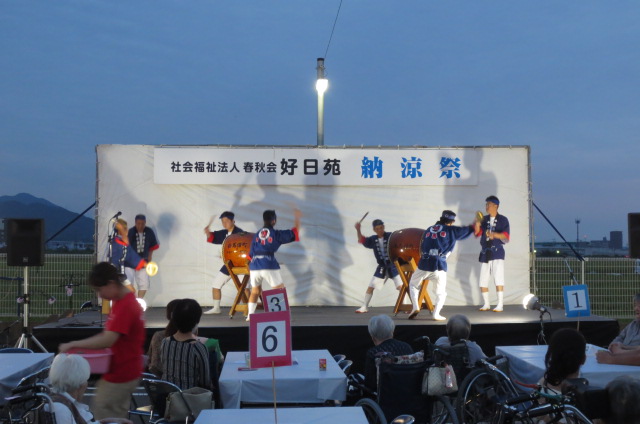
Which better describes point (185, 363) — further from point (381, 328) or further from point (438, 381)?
point (438, 381)

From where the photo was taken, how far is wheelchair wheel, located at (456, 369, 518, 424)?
4668mm

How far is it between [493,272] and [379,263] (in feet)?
5.79

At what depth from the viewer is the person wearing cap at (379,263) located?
1076 centimetres

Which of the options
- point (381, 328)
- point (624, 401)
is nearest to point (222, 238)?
point (381, 328)

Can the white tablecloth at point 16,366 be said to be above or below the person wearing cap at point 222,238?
below

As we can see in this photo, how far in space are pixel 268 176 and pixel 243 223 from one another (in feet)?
2.74

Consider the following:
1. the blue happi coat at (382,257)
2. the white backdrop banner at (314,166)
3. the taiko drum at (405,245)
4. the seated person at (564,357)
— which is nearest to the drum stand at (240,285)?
the white backdrop banner at (314,166)

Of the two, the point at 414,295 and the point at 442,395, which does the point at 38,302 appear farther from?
the point at 442,395

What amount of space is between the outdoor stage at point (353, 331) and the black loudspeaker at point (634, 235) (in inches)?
36.7

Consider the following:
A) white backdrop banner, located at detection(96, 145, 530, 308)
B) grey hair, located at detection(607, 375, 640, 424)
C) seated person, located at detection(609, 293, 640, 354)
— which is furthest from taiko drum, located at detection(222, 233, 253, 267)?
grey hair, located at detection(607, 375, 640, 424)

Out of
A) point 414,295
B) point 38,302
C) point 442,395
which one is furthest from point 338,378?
point 38,302

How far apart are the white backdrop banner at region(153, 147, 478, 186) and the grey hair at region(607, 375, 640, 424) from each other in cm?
916

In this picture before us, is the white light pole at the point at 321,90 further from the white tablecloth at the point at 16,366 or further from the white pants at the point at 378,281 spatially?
the white tablecloth at the point at 16,366

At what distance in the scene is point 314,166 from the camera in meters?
11.2
